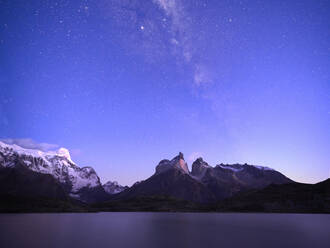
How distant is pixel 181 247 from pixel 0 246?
3652 centimetres

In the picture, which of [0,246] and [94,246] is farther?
[94,246]

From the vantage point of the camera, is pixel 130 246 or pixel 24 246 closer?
pixel 24 246

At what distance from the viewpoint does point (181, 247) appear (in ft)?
192

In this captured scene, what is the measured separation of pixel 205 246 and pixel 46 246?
3389 centimetres

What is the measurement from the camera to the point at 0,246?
54.2 meters

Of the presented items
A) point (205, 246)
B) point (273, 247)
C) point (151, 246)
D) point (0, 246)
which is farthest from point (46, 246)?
point (273, 247)

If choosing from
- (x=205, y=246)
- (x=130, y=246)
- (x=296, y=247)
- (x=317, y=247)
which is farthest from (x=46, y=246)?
(x=317, y=247)

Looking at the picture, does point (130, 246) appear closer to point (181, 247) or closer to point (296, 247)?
point (181, 247)

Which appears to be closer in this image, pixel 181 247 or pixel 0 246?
pixel 0 246

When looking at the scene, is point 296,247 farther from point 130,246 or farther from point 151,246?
point 130,246

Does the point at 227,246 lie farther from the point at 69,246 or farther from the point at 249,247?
the point at 69,246

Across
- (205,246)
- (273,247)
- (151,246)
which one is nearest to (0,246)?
(151,246)

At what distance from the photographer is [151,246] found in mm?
60125

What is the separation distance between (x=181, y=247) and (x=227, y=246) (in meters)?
10.2
